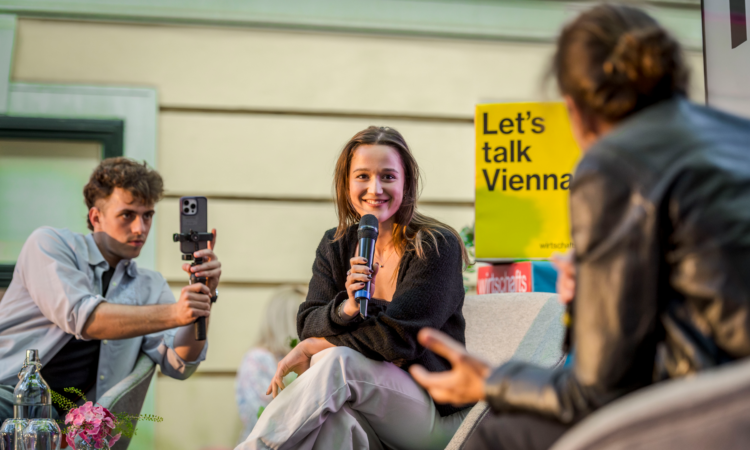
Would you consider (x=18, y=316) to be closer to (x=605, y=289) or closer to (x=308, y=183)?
(x=308, y=183)

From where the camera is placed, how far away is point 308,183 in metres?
4.53

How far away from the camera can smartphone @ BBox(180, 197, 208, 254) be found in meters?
2.94

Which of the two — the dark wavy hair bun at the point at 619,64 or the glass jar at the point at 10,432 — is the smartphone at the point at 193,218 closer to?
the glass jar at the point at 10,432

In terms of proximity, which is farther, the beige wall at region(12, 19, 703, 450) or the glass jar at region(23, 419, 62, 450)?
the beige wall at region(12, 19, 703, 450)

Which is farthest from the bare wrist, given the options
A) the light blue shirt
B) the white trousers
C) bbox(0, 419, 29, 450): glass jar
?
the light blue shirt

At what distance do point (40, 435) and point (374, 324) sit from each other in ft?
4.12

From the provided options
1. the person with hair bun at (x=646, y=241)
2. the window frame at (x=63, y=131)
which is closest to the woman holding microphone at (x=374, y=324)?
the person with hair bun at (x=646, y=241)

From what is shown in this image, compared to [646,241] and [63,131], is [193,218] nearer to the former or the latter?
[63,131]

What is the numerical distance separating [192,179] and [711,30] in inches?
123

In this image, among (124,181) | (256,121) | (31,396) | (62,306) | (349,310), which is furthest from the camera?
(256,121)

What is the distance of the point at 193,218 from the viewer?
295 cm

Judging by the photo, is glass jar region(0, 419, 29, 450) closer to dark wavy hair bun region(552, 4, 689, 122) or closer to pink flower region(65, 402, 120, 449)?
pink flower region(65, 402, 120, 449)

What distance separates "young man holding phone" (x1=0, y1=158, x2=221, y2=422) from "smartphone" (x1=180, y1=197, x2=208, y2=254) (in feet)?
0.25

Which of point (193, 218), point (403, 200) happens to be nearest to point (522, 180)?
point (403, 200)
